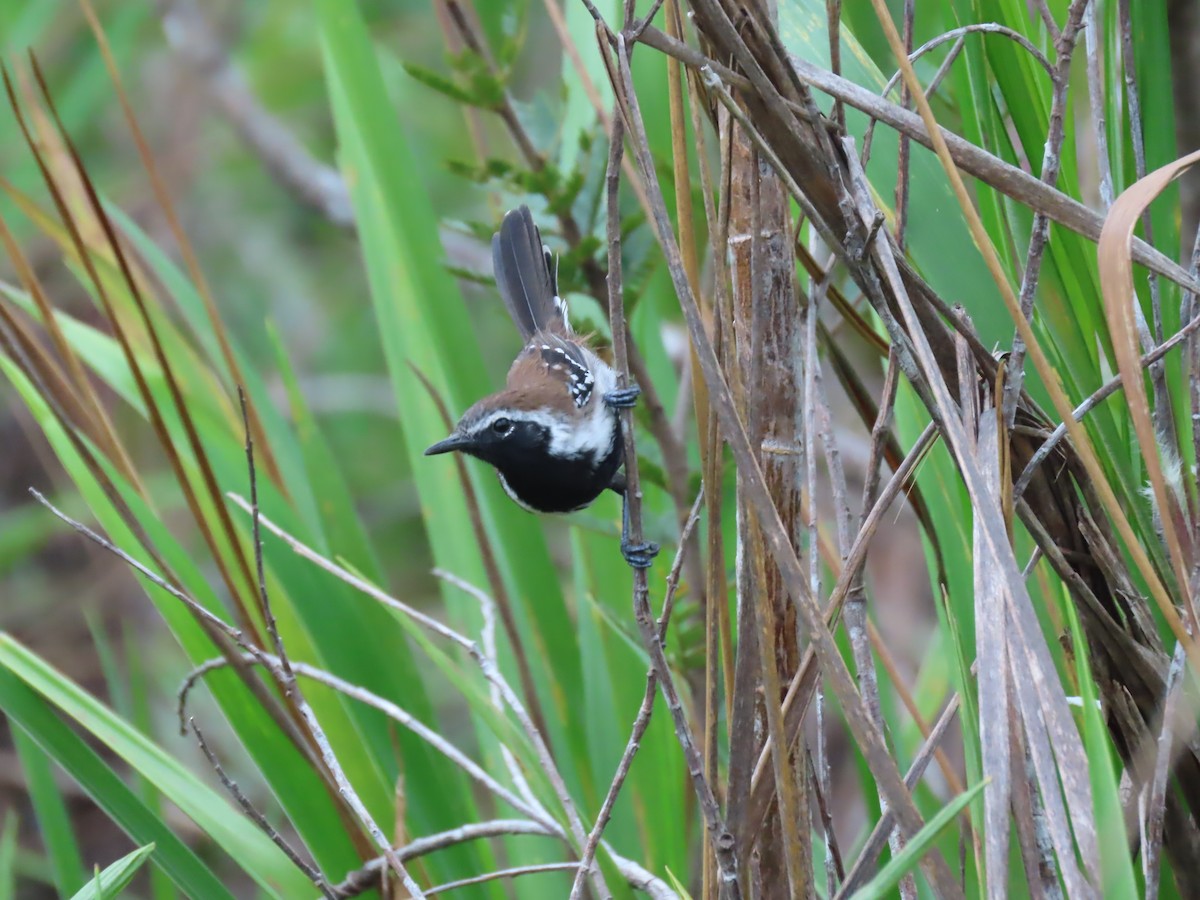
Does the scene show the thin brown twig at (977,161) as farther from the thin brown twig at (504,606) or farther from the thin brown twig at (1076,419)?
the thin brown twig at (504,606)

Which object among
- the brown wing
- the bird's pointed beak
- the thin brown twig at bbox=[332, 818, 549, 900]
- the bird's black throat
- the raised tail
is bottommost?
the thin brown twig at bbox=[332, 818, 549, 900]

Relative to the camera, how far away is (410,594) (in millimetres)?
5602

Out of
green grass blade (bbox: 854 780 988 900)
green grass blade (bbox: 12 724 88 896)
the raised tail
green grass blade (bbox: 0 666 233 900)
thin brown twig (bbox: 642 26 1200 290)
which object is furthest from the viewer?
the raised tail

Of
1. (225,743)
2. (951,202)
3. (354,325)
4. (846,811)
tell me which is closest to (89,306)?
(354,325)

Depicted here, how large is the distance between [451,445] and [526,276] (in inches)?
35.0

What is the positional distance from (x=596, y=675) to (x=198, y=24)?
3760 millimetres

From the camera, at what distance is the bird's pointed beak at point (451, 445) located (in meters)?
2.30

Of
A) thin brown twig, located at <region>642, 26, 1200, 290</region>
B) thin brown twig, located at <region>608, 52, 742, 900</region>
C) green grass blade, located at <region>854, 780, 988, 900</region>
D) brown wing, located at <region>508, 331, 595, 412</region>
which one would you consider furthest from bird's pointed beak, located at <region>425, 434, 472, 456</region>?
green grass blade, located at <region>854, 780, 988, 900</region>

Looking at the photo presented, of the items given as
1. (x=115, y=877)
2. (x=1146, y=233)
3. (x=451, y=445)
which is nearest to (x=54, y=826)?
(x=115, y=877)

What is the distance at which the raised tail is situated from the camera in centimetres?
281

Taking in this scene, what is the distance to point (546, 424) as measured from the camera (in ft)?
8.86

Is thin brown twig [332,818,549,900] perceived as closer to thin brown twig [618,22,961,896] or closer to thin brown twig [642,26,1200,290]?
thin brown twig [618,22,961,896]

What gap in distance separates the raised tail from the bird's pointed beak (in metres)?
0.44

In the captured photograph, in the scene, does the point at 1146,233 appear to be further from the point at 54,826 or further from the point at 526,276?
the point at 54,826
